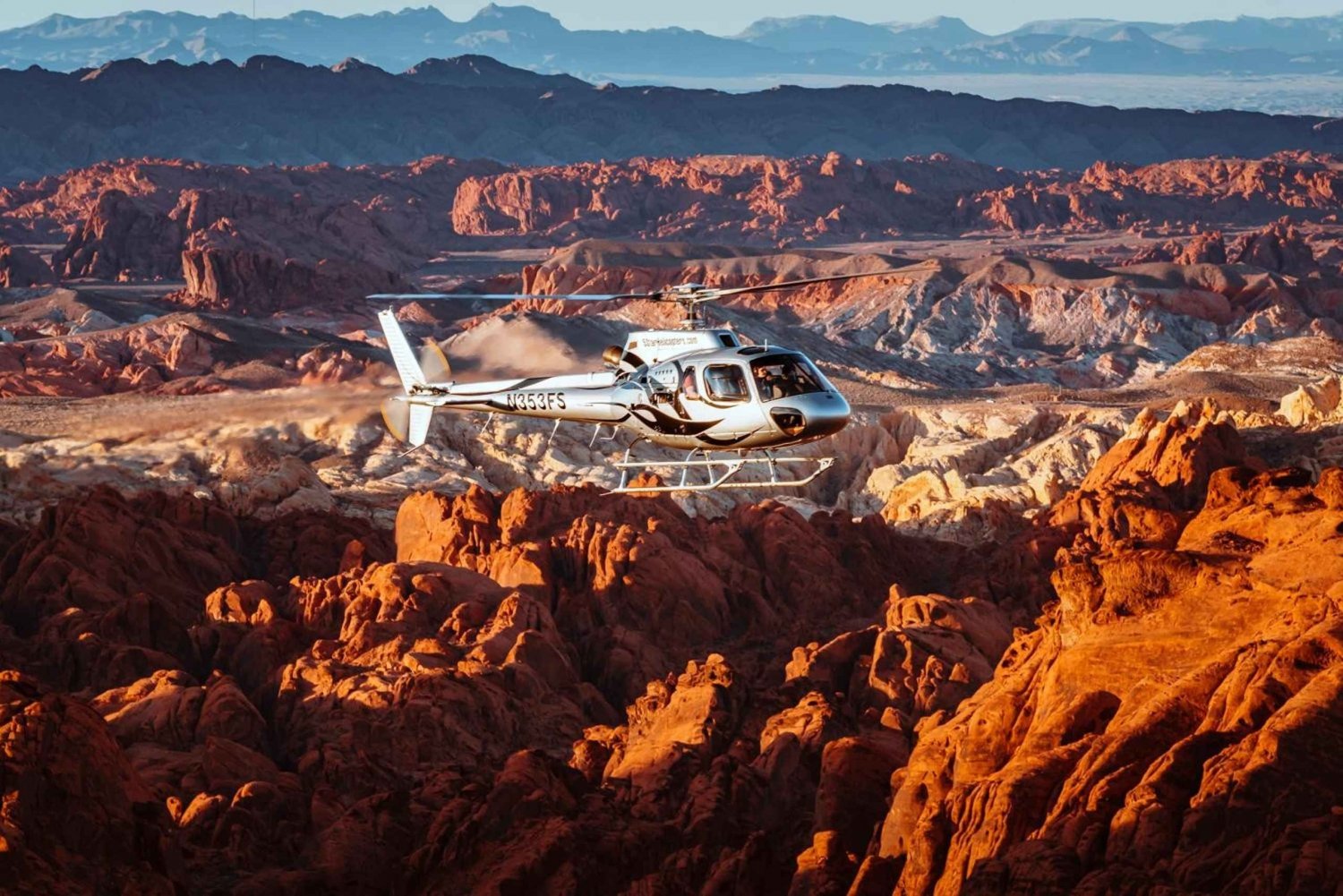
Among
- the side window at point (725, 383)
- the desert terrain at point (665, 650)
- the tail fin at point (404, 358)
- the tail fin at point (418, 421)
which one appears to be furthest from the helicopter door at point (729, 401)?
the tail fin at point (404, 358)

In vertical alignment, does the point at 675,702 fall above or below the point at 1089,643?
below

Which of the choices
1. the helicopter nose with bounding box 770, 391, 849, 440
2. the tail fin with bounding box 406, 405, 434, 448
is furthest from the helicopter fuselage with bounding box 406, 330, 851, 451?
the tail fin with bounding box 406, 405, 434, 448

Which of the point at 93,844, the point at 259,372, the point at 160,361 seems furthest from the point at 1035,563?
the point at 160,361

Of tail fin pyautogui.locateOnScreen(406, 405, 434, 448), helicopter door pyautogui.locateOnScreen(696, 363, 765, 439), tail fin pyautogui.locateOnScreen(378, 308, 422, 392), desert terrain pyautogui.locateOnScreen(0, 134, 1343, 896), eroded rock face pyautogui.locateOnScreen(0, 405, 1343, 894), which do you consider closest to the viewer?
eroded rock face pyautogui.locateOnScreen(0, 405, 1343, 894)

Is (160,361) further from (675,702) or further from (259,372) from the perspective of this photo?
(675,702)

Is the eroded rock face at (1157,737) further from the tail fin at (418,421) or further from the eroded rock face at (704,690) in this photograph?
the tail fin at (418,421)

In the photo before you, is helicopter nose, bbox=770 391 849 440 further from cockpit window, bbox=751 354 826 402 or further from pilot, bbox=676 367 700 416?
pilot, bbox=676 367 700 416
